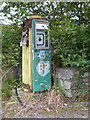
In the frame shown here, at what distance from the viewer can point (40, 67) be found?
8.98 feet

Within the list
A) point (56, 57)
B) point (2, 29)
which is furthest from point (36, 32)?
point (2, 29)

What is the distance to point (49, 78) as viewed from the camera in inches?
112

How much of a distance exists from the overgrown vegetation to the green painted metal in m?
0.23

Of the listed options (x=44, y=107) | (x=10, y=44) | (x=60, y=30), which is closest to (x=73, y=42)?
(x=60, y=30)

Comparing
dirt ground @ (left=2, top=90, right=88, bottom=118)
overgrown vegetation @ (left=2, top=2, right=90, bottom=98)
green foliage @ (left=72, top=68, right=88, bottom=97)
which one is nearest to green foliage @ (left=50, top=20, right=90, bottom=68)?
overgrown vegetation @ (left=2, top=2, right=90, bottom=98)

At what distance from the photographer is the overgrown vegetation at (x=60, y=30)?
7.09 feet

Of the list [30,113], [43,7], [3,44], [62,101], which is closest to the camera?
[30,113]

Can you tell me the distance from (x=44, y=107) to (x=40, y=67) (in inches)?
31.8

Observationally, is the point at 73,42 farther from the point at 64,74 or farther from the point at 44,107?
the point at 44,107

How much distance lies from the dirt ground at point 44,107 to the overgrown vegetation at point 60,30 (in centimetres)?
37

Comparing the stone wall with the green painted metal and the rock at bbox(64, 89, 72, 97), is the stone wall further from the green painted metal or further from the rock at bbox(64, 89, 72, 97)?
the green painted metal

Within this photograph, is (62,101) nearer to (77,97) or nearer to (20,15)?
(77,97)

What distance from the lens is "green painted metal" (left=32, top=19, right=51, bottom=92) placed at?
2691 millimetres

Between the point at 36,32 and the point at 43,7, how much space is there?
40.3 inches
